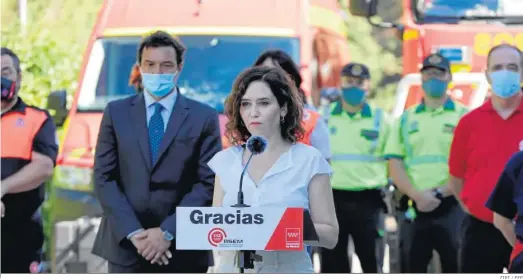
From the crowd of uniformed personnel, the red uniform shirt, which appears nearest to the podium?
the crowd of uniformed personnel

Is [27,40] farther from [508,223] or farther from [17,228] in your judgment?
[508,223]

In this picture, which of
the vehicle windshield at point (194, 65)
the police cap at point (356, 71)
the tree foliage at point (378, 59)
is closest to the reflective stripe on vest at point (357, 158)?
the police cap at point (356, 71)

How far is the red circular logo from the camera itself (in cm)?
491

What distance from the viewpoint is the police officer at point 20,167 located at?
6.62 m

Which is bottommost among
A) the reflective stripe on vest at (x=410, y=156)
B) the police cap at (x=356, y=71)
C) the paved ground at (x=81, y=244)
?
the paved ground at (x=81, y=244)

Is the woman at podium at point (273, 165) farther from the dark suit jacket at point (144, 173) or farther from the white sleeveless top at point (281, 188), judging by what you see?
the dark suit jacket at point (144, 173)

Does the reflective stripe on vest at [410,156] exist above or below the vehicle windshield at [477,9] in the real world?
below

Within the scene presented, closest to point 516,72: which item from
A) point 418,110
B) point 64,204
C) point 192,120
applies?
point 418,110

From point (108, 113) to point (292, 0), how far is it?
3.13m

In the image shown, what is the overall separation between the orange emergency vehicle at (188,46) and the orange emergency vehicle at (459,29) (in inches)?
26.6

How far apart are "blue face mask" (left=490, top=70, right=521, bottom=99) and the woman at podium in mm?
1710

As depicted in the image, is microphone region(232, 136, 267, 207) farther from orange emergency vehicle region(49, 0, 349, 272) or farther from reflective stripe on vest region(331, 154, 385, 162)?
orange emergency vehicle region(49, 0, 349, 272)

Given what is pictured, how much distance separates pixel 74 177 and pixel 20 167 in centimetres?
131
